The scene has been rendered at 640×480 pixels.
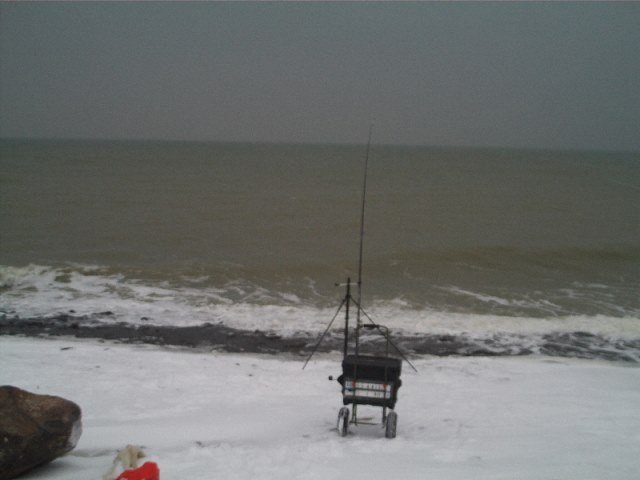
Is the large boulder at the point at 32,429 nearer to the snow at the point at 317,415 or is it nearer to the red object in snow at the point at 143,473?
the snow at the point at 317,415

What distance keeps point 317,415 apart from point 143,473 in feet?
11.6

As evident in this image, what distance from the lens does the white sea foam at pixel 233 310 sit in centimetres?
1547

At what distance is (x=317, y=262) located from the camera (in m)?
23.6

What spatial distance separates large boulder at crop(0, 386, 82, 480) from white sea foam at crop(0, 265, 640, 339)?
8866mm

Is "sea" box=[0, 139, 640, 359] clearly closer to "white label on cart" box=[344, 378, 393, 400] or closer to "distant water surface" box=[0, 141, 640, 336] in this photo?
"distant water surface" box=[0, 141, 640, 336]

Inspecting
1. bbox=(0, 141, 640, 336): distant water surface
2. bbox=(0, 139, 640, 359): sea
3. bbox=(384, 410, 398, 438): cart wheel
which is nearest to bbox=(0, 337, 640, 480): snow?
bbox=(384, 410, 398, 438): cart wheel

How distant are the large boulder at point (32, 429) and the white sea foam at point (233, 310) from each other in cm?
887

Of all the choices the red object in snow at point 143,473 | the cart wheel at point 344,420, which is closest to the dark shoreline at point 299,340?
the cart wheel at point 344,420

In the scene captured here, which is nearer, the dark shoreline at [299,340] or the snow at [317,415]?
the snow at [317,415]

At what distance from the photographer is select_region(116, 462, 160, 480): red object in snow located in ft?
18.0

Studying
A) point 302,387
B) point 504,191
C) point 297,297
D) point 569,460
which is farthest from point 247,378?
point 504,191

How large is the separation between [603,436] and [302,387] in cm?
502

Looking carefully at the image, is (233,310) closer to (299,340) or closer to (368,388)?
(299,340)

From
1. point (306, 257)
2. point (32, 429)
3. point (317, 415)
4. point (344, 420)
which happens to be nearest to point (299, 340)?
point (317, 415)
